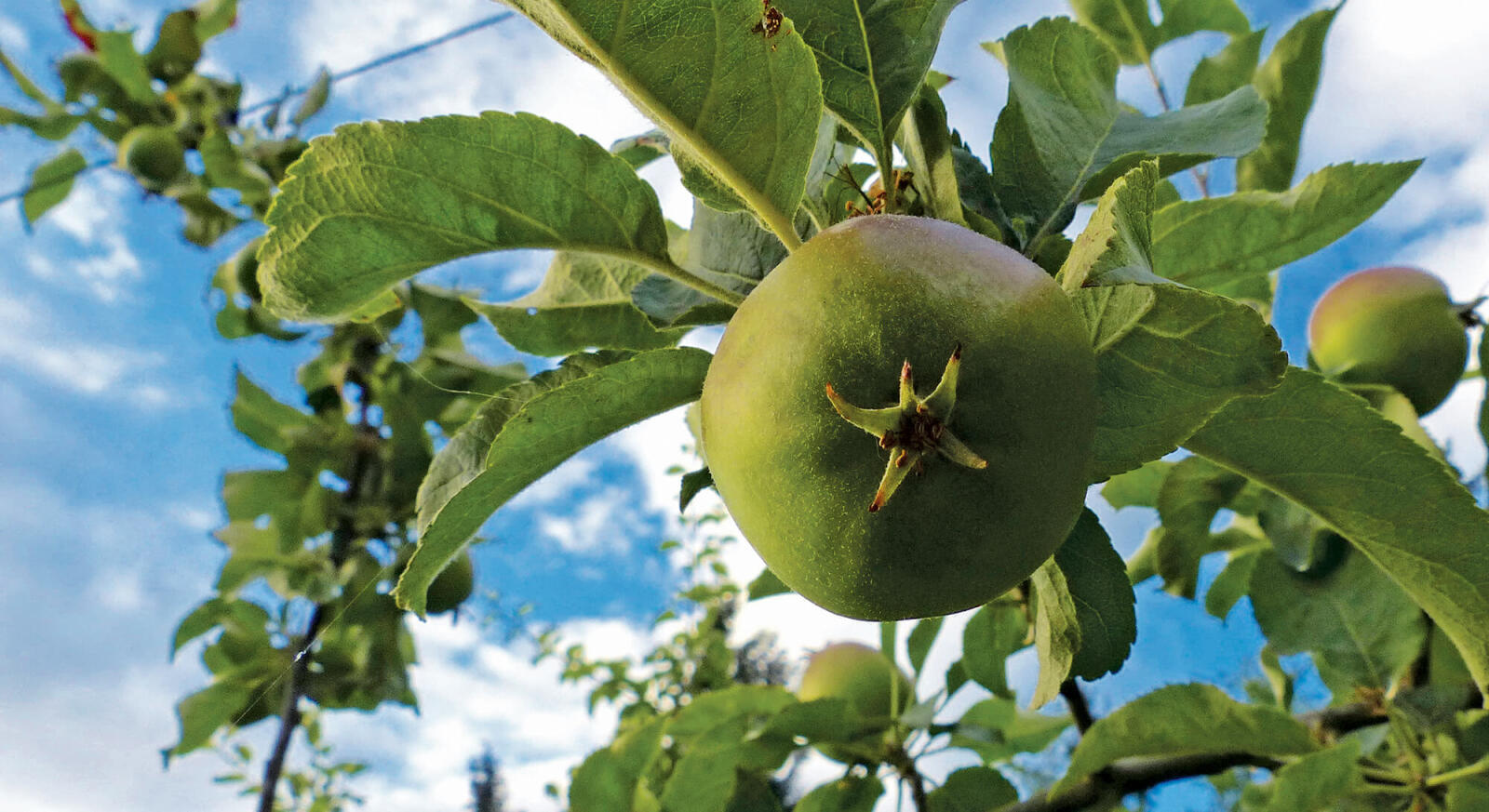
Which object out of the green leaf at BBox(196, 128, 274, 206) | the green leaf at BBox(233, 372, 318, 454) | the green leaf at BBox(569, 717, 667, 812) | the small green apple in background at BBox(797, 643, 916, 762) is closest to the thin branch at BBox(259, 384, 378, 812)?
the green leaf at BBox(233, 372, 318, 454)

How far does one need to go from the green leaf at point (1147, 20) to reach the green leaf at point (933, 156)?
2.62 ft

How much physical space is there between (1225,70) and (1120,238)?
2.97ft

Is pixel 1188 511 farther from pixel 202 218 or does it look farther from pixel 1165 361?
pixel 202 218

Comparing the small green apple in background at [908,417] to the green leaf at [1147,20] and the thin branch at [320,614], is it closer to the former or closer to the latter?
the green leaf at [1147,20]

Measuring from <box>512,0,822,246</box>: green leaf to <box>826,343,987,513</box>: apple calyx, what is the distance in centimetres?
17

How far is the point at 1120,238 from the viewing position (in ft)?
1.29

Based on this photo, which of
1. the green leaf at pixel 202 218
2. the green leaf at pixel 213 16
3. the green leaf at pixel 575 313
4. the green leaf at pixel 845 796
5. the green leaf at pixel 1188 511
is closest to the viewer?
the green leaf at pixel 575 313

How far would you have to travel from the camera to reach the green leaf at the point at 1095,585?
0.60 metres


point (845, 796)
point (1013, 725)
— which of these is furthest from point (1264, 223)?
point (1013, 725)

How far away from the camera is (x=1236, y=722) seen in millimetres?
1006

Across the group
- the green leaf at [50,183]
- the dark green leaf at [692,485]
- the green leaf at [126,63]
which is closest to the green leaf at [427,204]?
the dark green leaf at [692,485]

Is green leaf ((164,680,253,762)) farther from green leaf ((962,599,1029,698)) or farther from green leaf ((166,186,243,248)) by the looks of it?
green leaf ((962,599,1029,698))

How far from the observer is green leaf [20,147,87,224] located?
258 centimetres

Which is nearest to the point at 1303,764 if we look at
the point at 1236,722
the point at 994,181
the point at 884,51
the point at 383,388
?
the point at 1236,722
